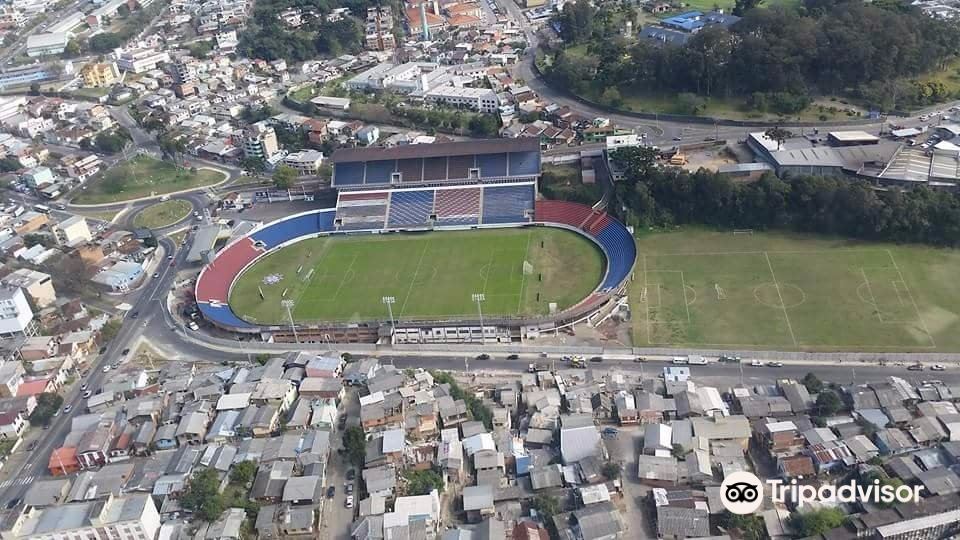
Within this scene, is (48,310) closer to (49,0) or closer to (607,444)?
(607,444)

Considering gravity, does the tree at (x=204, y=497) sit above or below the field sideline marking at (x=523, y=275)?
above

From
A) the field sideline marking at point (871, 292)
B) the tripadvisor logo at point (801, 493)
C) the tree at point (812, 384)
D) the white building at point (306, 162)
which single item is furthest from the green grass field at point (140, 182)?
the field sideline marking at point (871, 292)

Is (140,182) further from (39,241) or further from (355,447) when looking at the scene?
(355,447)

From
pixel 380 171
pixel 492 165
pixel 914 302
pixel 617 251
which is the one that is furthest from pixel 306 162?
pixel 914 302

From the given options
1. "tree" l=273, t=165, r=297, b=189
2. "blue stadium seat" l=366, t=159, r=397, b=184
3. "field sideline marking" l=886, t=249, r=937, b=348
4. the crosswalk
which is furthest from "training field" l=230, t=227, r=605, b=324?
"field sideline marking" l=886, t=249, r=937, b=348

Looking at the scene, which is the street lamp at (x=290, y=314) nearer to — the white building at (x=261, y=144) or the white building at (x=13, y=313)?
the white building at (x=13, y=313)

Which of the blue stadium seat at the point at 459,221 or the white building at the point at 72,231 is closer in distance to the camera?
the blue stadium seat at the point at 459,221
